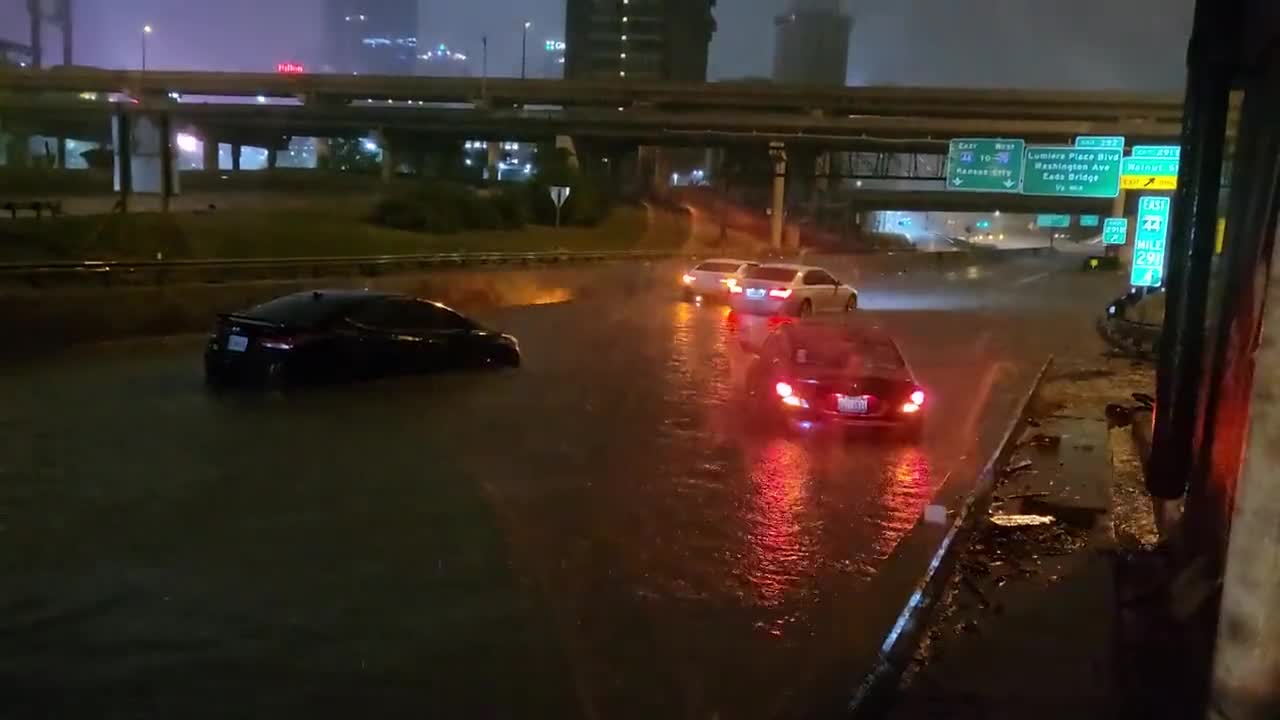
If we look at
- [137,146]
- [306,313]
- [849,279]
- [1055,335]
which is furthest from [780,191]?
[306,313]

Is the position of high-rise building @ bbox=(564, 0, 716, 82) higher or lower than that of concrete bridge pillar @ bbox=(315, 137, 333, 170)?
higher

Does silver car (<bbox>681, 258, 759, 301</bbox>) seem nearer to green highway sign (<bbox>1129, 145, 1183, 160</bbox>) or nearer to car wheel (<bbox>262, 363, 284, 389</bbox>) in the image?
green highway sign (<bbox>1129, 145, 1183, 160</bbox>)

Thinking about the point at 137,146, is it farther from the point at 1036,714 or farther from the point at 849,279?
the point at 1036,714

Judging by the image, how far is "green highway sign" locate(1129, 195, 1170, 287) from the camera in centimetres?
2273

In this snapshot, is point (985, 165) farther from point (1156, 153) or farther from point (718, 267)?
point (1156, 153)

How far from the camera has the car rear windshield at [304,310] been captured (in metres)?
16.3

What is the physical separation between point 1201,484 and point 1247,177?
2228 millimetres

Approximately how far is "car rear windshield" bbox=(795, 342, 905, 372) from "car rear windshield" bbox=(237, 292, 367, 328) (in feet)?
19.8

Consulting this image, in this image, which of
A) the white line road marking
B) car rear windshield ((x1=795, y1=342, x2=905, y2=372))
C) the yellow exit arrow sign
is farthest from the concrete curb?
the white line road marking

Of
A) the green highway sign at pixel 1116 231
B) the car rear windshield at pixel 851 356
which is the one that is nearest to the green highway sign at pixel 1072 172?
the green highway sign at pixel 1116 231

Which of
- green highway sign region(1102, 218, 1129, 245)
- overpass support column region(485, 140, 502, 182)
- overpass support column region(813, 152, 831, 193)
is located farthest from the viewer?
overpass support column region(813, 152, 831, 193)

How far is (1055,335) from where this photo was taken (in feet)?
108

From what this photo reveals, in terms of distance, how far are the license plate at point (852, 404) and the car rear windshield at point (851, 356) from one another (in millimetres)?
421

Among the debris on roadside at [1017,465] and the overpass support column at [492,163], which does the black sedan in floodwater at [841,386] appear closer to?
the debris on roadside at [1017,465]
